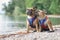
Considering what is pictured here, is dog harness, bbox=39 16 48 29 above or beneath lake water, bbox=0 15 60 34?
above

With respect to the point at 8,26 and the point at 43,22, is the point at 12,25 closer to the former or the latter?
the point at 8,26

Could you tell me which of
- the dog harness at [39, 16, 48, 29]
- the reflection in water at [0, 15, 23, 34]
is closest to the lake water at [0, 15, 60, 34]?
the reflection in water at [0, 15, 23, 34]

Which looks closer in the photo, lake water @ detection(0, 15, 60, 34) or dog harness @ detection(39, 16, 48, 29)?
dog harness @ detection(39, 16, 48, 29)

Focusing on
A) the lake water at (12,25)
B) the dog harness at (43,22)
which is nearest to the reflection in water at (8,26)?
the lake water at (12,25)

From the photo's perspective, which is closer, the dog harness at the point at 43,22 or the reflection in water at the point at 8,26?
the dog harness at the point at 43,22

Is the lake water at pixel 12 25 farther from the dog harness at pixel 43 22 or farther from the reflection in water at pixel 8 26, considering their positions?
the dog harness at pixel 43 22

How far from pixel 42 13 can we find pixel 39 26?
0.31 meters

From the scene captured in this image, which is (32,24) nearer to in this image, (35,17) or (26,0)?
(35,17)

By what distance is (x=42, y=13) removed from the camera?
4188 mm

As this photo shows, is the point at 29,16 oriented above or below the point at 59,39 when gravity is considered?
above

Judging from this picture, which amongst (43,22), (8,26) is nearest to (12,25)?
(8,26)

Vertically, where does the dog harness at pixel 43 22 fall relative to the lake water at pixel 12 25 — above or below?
above

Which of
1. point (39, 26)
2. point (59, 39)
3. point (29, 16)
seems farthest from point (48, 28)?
point (59, 39)

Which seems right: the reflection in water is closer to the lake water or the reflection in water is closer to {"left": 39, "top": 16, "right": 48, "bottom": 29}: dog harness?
the lake water
